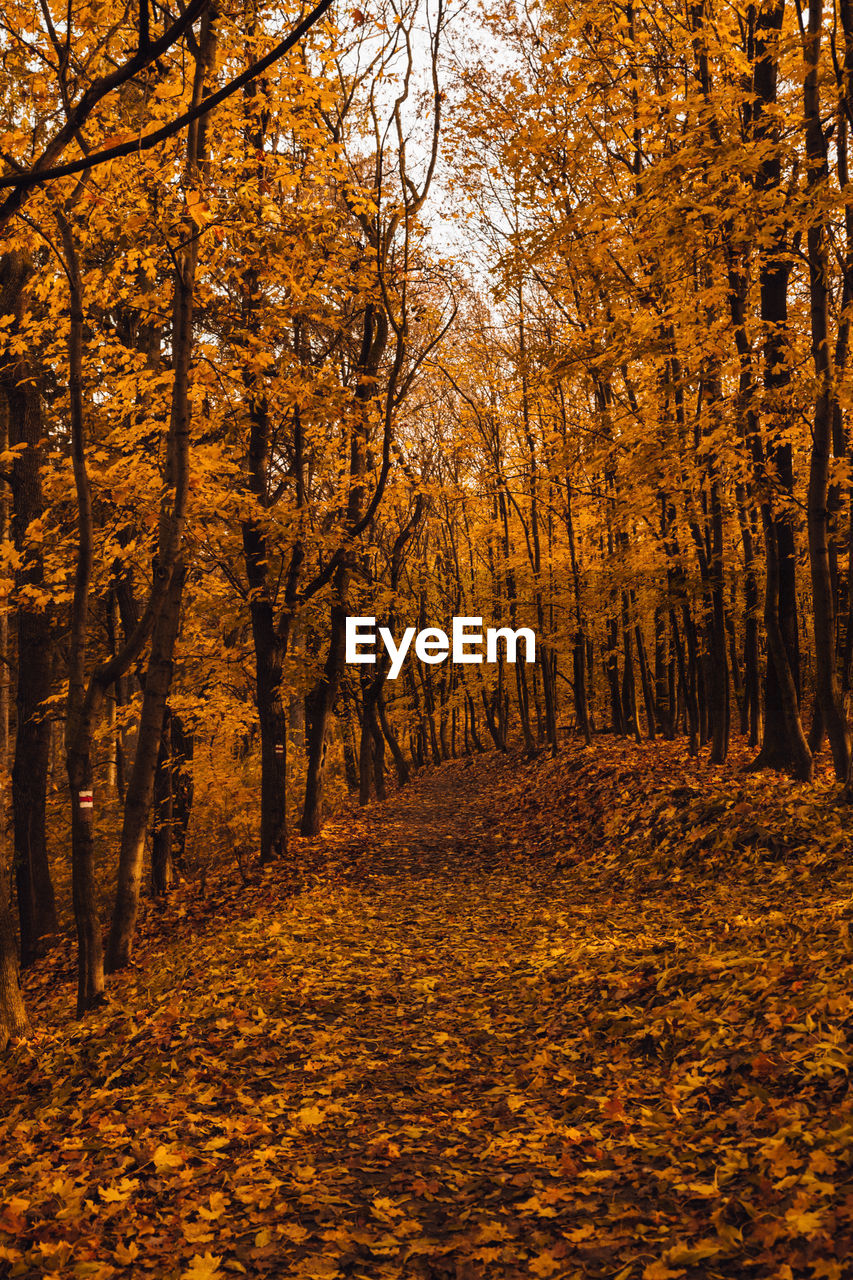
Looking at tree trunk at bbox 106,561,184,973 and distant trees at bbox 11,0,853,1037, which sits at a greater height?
distant trees at bbox 11,0,853,1037

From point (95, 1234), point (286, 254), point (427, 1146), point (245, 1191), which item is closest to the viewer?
point (95, 1234)

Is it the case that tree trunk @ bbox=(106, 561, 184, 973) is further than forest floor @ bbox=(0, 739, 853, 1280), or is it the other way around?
tree trunk @ bbox=(106, 561, 184, 973)

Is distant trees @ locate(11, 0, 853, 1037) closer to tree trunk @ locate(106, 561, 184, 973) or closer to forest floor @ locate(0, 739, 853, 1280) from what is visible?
tree trunk @ locate(106, 561, 184, 973)

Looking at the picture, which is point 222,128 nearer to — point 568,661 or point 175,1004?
point 175,1004

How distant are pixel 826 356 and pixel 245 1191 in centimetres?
827

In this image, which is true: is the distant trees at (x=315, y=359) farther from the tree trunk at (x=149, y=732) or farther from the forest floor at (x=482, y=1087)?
the forest floor at (x=482, y=1087)

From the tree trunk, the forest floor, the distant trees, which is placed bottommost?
the forest floor

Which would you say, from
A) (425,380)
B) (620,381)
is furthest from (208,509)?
(425,380)

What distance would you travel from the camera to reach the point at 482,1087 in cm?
528

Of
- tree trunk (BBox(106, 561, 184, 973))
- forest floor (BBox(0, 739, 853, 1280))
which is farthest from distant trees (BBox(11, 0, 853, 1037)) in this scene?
forest floor (BBox(0, 739, 853, 1280))

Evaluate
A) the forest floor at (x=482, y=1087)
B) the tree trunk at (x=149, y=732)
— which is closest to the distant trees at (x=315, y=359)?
the tree trunk at (x=149, y=732)

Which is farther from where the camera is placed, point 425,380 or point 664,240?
point 425,380

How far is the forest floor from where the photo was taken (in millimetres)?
3502

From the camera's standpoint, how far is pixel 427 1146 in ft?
15.0
